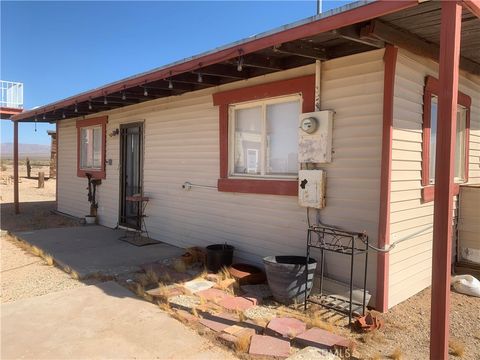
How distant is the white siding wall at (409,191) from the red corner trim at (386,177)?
13cm

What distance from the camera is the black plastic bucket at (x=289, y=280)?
404cm

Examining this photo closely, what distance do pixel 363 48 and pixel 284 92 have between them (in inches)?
43.6

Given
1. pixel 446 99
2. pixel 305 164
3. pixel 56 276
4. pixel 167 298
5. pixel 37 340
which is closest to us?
pixel 446 99

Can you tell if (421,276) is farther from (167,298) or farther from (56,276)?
(56,276)

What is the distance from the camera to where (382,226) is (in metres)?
3.93

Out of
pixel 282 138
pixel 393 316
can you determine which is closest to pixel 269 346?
pixel 393 316

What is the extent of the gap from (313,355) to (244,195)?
2739 mm

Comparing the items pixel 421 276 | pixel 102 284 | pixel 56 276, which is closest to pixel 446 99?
pixel 421 276

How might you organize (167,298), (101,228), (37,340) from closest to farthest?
(37,340), (167,298), (101,228)

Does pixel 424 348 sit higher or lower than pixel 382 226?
lower

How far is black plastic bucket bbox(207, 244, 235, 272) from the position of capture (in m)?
5.19

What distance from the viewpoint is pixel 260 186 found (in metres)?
5.17

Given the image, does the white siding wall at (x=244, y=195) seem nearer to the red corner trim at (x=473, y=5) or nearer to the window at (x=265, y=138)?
the window at (x=265, y=138)

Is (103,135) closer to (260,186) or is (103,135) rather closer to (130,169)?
(130,169)
